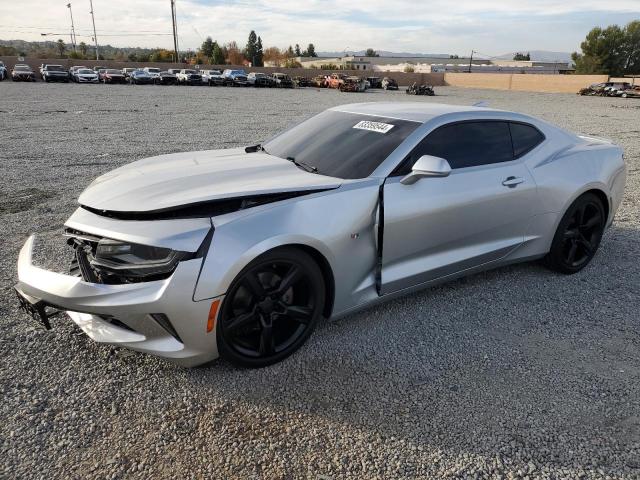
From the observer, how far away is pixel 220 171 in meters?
3.51

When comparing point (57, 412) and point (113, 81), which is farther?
point (113, 81)

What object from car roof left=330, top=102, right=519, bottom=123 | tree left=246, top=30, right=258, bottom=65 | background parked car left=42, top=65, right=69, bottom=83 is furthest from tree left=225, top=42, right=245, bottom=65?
car roof left=330, top=102, right=519, bottom=123

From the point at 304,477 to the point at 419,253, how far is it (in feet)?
5.89

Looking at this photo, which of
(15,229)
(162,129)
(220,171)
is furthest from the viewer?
(162,129)

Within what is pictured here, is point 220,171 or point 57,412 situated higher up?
point 220,171

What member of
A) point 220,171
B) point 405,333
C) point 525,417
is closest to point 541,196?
point 405,333

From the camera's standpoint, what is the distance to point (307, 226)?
9.86 ft

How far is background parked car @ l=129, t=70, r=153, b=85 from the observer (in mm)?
44562

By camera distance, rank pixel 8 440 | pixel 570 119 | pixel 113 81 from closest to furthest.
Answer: pixel 8 440, pixel 570 119, pixel 113 81

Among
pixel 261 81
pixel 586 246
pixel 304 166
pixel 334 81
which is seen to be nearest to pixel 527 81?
pixel 334 81

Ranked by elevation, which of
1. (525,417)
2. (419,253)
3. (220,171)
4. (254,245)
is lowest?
(525,417)

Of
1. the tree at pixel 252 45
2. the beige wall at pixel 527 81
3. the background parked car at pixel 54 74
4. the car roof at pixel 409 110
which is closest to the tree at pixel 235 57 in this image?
the tree at pixel 252 45

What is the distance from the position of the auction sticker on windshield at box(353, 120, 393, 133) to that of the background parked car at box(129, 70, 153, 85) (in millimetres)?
45660

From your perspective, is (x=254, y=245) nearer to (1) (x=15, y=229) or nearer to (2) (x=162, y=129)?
(1) (x=15, y=229)
